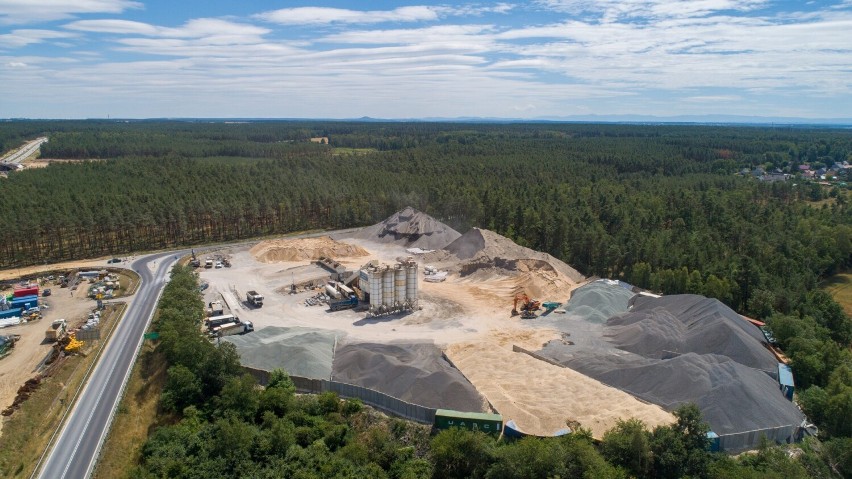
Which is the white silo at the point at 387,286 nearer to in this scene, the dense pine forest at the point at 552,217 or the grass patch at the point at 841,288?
the dense pine forest at the point at 552,217

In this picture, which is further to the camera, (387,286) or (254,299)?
(254,299)

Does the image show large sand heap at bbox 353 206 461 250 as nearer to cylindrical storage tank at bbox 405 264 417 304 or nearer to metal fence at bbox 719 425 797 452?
cylindrical storage tank at bbox 405 264 417 304

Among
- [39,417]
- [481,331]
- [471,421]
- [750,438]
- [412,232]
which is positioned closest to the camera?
[750,438]

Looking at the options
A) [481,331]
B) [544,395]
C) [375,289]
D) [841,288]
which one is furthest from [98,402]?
[841,288]

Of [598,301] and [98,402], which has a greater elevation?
[598,301]

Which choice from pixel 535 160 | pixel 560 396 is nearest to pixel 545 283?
pixel 560 396

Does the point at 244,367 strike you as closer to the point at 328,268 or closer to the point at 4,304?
the point at 328,268

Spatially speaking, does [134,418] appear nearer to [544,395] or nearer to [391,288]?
[391,288]

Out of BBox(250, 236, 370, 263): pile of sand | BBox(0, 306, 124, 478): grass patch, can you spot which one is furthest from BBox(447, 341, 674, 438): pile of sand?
BBox(250, 236, 370, 263): pile of sand
